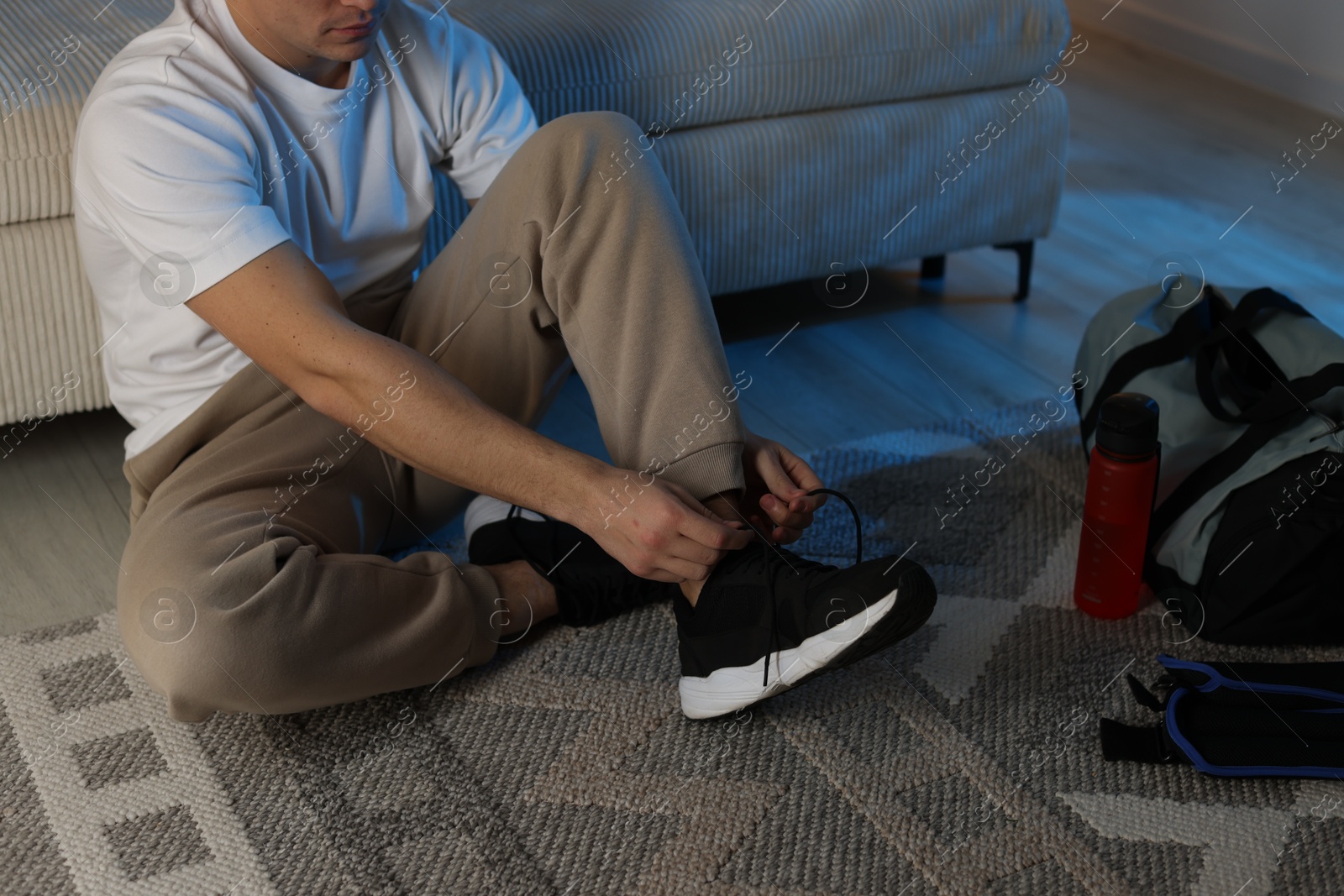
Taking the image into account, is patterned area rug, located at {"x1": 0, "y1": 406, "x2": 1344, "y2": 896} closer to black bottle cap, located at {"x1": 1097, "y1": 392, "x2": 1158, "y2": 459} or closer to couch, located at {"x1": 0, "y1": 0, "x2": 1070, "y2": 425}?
black bottle cap, located at {"x1": 1097, "y1": 392, "x2": 1158, "y2": 459}

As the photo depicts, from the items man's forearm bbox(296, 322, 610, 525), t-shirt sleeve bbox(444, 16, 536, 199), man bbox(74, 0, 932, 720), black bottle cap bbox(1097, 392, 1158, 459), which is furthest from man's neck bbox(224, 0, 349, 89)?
black bottle cap bbox(1097, 392, 1158, 459)

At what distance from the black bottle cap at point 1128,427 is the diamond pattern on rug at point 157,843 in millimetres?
784

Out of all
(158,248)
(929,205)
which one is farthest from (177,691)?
(929,205)

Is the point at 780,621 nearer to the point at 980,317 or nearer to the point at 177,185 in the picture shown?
the point at 177,185

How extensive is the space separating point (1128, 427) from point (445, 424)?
22.4 inches

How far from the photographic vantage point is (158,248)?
96 centimetres

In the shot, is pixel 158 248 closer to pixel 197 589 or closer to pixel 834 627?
pixel 197 589

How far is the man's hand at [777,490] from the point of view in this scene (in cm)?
104

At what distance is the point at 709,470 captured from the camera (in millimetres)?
980

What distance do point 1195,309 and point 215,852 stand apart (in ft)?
3.38

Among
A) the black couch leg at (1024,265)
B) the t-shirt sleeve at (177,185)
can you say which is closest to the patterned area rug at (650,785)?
the t-shirt sleeve at (177,185)

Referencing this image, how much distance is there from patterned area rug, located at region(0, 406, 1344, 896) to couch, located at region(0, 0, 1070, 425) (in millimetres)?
399

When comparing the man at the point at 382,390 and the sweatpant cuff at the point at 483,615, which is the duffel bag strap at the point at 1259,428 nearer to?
the man at the point at 382,390

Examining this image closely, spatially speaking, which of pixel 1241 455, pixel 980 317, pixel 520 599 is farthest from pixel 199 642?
pixel 980 317
